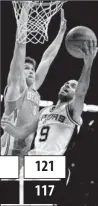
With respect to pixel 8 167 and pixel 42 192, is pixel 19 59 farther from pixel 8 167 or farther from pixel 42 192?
pixel 42 192

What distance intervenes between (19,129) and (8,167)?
45cm

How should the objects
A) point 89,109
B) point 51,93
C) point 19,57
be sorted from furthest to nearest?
point 89,109 → point 51,93 → point 19,57

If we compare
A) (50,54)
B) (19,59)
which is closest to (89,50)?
(19,59)

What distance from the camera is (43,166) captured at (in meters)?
3.72

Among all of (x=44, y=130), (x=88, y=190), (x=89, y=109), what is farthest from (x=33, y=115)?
(x=88, y=190)

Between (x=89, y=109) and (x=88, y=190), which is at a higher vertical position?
(x=89, y=109)

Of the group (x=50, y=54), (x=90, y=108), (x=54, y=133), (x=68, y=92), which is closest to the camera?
(x=54, y=133)

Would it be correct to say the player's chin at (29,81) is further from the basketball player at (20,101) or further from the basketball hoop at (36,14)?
the basketball hoop at (36,14)

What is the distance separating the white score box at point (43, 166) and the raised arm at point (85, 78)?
44cm

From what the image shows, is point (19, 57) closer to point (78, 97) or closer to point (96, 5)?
point (78, 97)

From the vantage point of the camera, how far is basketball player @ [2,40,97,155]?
12.5 ft

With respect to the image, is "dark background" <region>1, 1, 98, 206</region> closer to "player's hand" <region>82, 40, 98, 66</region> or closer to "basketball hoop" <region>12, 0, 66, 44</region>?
"basketball hoop" <region>12, 0, 66, 44</region>

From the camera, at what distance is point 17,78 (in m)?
4.12

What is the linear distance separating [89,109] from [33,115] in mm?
2018
